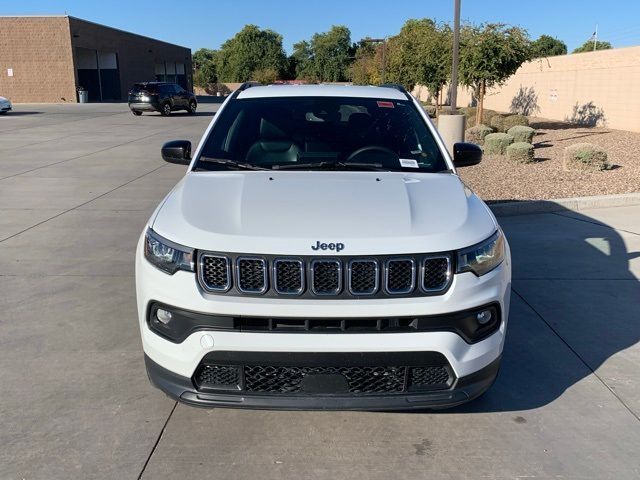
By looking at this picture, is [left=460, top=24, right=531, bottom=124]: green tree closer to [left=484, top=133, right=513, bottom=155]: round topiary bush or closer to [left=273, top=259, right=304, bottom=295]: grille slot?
[left=484, top=133, right=513, bottom=155]: round topiary bush

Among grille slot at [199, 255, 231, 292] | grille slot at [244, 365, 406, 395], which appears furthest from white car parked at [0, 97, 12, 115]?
grille slot at [244, 365, 406, 395]

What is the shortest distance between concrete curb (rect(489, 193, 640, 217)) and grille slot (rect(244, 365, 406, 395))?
234 inches

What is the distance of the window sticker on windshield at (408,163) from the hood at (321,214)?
28 cm

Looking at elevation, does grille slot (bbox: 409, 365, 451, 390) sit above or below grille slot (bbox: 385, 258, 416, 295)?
below

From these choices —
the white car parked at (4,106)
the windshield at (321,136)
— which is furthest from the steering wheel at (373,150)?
the white car parked at (4,106)

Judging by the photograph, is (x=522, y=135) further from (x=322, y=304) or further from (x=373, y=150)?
(x=322, y=304)

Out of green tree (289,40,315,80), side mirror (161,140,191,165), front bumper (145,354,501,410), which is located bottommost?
front bumper (145,354,501,410)

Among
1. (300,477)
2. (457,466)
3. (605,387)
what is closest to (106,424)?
(300,477)

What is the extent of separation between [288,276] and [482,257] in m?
0.98

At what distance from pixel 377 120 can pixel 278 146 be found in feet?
2.64

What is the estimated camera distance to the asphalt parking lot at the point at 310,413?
2.98 m

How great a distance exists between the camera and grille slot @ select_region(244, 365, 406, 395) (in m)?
2.78

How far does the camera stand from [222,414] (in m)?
3.43

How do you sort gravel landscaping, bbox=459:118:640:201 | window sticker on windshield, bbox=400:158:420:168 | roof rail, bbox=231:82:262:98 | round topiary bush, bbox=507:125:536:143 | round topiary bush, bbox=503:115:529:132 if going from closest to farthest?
window sticker on windshield, bbox=400:158:420:168 → roof rail, bbox=231:82:262:98 → gravel landscaping, bbox=459:118:640:201 → round topiary bush, bbox=507:125:536:143 → round topiary bush, bbox=503:115:529:132
